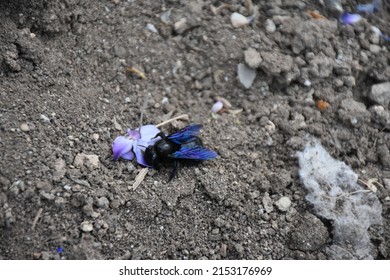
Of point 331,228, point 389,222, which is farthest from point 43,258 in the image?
point 389,222

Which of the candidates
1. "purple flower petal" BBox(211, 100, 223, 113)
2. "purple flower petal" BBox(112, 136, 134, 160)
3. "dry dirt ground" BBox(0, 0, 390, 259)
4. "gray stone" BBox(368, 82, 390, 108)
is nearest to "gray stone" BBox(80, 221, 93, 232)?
"dry dirt ground" BBox(0, 0, 390, 259)

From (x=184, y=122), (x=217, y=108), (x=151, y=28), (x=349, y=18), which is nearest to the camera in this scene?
(x=184, y=122)

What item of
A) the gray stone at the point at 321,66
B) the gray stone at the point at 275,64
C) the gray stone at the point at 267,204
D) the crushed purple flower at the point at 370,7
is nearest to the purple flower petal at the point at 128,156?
the gray stone at the point at 267,204

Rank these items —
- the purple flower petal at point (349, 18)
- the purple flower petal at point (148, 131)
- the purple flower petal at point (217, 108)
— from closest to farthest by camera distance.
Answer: the purple flower petal at point (148, 131) < the purple flower petal at point (217, 108) < the purple flower petal at point (349, 18)

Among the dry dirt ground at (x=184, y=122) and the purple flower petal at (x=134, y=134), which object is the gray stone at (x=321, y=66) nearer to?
the dry dirt ground at (x=184, y=122)

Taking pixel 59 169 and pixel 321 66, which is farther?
pixel 321 66

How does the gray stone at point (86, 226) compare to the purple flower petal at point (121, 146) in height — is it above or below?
below

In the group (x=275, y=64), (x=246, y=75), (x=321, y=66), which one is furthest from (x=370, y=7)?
(x=246, y=75)

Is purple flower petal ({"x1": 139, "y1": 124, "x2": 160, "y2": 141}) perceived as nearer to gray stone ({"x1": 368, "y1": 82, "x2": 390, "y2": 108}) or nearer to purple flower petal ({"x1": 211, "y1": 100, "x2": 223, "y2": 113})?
purple flower petal ({"x1": 211, "y1": 100, "x2": 223, "y2": 113})

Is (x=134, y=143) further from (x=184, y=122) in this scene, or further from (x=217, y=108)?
(x=217, y=108)
